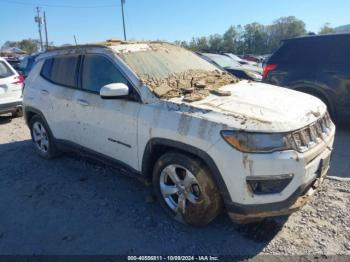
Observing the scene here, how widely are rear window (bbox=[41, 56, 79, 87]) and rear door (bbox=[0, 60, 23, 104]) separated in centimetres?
344

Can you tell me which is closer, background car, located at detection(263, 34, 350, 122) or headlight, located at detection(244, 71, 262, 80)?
background car, located at detection(263, 34, 350, 122)

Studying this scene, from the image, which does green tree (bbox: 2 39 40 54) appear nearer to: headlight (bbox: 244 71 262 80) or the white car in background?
the white car in background

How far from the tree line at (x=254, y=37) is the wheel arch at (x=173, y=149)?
67326 millimetres

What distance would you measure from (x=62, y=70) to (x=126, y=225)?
2498mm

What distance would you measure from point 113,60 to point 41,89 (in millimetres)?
1810

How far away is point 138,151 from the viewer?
3.64m

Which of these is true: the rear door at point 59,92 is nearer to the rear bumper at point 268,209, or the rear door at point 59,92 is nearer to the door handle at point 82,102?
the door handle at point 82,102

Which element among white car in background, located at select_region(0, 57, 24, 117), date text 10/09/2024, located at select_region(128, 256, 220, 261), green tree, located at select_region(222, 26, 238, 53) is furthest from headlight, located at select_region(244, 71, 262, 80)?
green tree, located at select_region(222, 26, 238, 53)

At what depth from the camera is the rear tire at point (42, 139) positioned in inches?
207

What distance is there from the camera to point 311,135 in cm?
306

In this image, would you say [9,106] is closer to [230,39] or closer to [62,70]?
[62,70]

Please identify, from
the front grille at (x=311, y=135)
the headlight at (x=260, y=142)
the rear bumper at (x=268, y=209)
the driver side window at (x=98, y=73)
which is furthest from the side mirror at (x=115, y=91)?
the front grille at (x=311, y=135)

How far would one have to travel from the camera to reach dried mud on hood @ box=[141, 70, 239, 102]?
3.48 m


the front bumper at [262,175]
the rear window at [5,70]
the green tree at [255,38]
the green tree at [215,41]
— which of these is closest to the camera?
the front bumper at [262,175]
